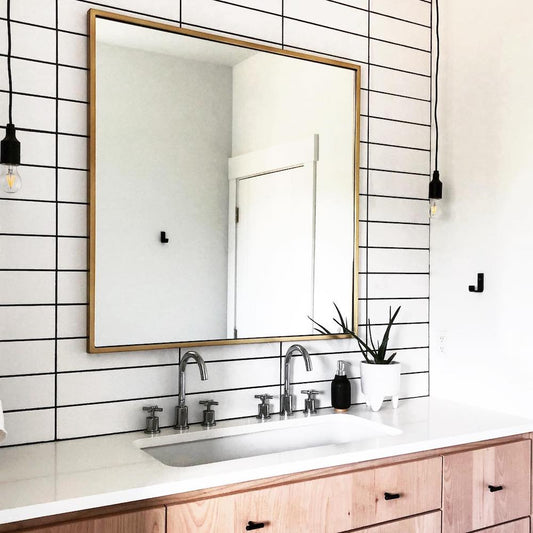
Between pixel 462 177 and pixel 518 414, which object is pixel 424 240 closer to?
pixel 462 177

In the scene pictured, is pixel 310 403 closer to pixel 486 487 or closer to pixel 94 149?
pixel 486 487

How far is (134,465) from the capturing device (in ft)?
5.39

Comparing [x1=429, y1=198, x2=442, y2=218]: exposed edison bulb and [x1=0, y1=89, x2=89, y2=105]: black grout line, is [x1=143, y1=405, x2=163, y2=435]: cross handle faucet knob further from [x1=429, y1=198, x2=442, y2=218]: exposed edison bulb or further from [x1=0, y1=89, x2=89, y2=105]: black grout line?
[x1=429, y1=198, x2=442, y2=218]: exposed edison bulb

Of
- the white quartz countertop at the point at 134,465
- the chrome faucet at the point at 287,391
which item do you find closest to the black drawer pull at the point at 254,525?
the white quartz countertop at the point at 134,465

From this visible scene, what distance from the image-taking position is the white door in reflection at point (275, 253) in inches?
85.0

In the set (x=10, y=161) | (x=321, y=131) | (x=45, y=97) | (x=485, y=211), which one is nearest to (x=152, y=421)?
(x=10, y=161)

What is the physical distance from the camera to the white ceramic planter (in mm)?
2221

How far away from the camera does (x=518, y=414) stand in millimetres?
2225

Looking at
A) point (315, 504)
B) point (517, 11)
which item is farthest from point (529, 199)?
point (315, 504)

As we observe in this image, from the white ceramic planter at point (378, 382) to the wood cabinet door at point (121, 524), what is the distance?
0.94 m

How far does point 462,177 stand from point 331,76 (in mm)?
596

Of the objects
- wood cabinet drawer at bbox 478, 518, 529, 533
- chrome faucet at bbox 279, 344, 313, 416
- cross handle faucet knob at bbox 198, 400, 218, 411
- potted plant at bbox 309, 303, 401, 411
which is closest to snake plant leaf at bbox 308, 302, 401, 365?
potted plant at bbox 309, 303, 401, 411

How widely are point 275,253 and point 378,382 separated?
21.2 inches

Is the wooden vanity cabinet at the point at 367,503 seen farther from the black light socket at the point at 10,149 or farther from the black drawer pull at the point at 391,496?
the black light socket at the point at 10,149
